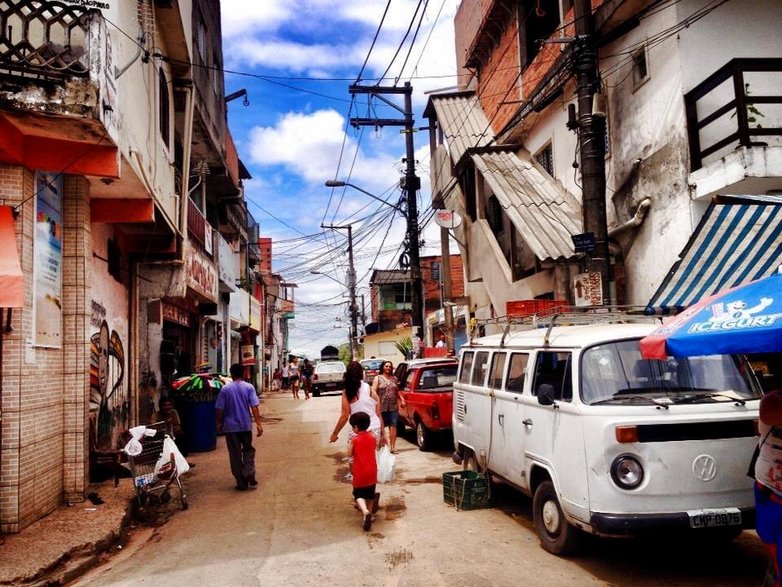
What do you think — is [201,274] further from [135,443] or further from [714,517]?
[714,517]

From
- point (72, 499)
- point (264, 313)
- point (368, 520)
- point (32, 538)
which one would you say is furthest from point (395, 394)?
point (264, 313)

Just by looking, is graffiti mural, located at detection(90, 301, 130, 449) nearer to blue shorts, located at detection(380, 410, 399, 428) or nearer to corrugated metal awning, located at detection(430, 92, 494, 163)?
blue shorts, located at detection(380, 410, 399, 428)

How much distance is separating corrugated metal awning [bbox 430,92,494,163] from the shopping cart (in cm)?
1212

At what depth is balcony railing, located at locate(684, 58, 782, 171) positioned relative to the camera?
9398mm

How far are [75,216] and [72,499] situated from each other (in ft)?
11.4

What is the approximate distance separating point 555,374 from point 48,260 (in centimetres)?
587

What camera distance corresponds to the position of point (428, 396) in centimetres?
1196

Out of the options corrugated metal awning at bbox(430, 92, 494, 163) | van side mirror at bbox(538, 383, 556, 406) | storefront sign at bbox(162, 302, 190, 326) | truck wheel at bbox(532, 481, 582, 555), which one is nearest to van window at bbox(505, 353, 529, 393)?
van side mirror at bbox(538, 383, 556, 406)

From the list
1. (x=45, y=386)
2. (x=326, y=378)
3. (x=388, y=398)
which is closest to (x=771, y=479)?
(x=45, y=386)

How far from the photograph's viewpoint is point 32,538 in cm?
636

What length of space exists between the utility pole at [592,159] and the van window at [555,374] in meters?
3.96

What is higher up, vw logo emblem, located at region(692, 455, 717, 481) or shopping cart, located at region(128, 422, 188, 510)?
vw logo emblem, located at region(692, 455, 717, 481)

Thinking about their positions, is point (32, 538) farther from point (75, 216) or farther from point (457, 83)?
point (457, 83)

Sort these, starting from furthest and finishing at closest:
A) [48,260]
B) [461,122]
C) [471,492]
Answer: [461,122]
[471,492]
[48,260]
